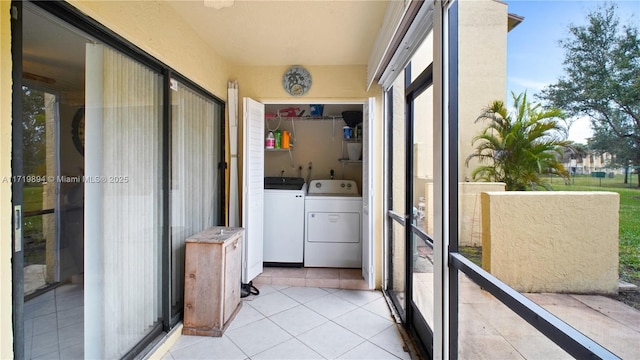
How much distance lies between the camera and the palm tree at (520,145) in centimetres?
77

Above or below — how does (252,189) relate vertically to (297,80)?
below

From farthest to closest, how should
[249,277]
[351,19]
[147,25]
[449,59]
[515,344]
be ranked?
[249,277] → [351,19] → [147,25] → [449,59] → [515,344]

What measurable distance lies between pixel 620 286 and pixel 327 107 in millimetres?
3773

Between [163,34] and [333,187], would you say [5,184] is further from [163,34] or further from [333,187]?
[333,187]

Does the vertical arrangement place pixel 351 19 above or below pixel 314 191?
above

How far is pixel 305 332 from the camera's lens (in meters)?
2.18

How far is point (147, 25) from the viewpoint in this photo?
5.72ft

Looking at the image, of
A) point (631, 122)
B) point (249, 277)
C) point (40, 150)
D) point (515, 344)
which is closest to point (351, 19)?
point (631, 122)

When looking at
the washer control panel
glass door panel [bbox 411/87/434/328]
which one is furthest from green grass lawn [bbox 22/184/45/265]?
the washer control panel

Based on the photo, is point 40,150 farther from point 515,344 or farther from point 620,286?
point 515,344

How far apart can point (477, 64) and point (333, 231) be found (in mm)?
2568

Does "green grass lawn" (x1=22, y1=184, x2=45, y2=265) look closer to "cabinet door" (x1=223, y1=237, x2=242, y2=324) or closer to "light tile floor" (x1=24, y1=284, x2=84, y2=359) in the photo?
"light tile floor" (x1=24, y1=284, x2=84, y2=359)

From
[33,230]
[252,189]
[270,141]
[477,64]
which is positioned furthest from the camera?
[270,141]

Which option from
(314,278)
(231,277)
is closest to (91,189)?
(231,277)
